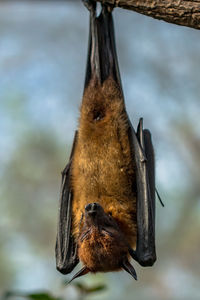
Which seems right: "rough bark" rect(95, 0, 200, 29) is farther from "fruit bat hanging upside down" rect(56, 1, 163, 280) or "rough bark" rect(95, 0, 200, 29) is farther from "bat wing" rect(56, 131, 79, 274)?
Result: "bat wing" rect(56, 131, 79, 274)

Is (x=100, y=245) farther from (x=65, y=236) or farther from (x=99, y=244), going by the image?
(x=65, y=236)

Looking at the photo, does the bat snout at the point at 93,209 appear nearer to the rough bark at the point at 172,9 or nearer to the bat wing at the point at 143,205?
the bat wing at the point at 143,205

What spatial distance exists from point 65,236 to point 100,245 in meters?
0.95

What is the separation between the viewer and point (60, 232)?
6922 mm

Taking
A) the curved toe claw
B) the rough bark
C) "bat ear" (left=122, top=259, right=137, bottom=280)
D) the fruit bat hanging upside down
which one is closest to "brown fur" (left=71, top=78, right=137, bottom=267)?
the fruit bat hanging upside down

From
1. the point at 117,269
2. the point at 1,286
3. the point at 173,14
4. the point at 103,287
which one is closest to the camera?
the point at 103,287

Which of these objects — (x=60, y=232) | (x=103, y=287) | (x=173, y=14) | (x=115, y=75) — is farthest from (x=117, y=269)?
(x=173, y=14)

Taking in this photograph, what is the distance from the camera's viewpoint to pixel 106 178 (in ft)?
21.6

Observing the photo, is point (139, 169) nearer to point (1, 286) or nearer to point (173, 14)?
point (173, 14)

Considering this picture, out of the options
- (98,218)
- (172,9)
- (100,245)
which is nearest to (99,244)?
(100,245)

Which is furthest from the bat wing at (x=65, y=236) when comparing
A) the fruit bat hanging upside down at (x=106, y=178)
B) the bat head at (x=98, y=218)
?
the bat head at (x=98, y=218)

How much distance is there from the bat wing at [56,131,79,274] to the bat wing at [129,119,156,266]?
89 cm

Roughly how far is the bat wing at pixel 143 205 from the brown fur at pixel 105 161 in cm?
16

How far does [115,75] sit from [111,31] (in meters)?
0.59
